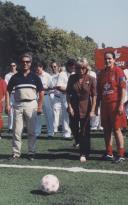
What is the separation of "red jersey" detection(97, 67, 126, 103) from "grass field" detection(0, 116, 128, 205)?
118cm

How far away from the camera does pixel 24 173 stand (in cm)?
926

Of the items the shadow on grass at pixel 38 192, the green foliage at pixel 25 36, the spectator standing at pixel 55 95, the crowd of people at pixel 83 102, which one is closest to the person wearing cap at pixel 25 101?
the crowd of people at pixel 83 102

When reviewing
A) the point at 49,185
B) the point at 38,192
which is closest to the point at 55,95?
the point at 38,192

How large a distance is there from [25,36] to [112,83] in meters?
66.0

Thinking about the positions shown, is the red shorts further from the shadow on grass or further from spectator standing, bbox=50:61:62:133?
spectator standing, bbox=50:61:62:133

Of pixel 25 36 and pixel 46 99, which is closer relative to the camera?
pixel 46 99

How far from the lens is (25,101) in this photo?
1072 centimetres

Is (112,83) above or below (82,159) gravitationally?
above

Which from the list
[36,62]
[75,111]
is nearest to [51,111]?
[36,62]

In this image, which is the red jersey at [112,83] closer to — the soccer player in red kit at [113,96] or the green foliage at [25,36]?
the soccer player in red kit at [113,96]

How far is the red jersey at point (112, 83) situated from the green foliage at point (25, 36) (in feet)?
203

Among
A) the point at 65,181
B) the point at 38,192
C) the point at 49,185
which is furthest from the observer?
the point at 65,181

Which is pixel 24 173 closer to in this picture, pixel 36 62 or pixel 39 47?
pixel 36 62

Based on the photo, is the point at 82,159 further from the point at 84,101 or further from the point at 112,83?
the point at 112,83
